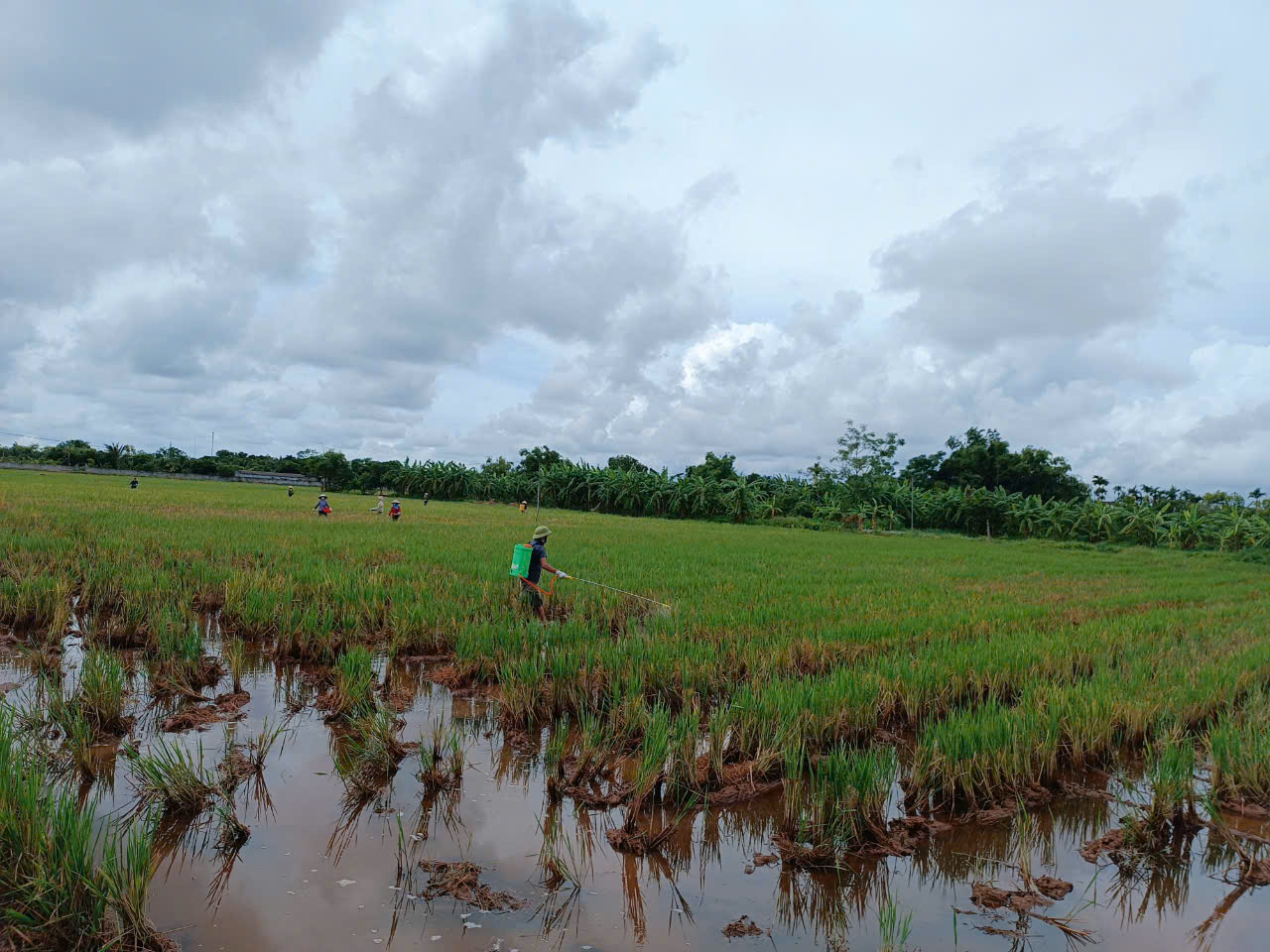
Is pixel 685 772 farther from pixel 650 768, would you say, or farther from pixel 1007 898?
pixel 1007 898

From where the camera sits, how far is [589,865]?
10.6 feet

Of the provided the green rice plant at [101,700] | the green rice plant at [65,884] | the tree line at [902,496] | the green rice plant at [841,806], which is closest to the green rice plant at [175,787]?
the green rice plant at [65,884]

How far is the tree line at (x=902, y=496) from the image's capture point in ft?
104

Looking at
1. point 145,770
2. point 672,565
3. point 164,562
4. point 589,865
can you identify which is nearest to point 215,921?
point 145,770

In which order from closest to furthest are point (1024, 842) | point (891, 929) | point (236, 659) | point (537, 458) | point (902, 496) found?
point (891, 929)
point (1024, 842)
point (236, 659)
point (902, 496)
point (537, 458)

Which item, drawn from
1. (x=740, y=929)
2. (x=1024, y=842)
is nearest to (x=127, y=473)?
(x=740, y=929)

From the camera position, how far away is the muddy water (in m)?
2.76

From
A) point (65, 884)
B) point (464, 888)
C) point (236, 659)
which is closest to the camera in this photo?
point (65, 884)

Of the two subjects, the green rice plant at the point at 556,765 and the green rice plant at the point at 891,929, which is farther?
the green rice plant at the point at 556,765

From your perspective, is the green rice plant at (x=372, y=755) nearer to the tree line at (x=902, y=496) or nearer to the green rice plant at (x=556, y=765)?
the green rice plant at (x=556, y=765)

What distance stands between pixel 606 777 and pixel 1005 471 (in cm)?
5146

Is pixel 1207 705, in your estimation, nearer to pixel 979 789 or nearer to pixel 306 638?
pixel 979 789

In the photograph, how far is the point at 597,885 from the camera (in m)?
3.10

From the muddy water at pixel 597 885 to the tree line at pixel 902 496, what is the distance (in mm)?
29753
